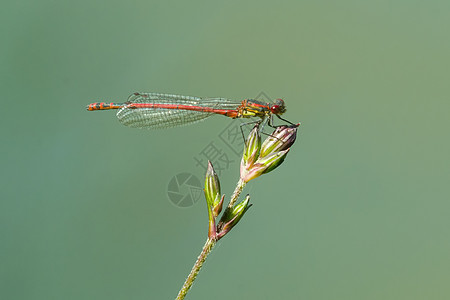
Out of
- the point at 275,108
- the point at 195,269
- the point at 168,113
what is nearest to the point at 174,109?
the point at 168,113

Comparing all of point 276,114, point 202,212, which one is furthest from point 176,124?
point 202,212

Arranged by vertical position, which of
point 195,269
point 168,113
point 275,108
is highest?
point 168,113

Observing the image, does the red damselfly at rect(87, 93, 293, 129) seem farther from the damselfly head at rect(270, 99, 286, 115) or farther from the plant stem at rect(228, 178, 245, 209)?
the plant stem at rect(228, 178, 245, 209)

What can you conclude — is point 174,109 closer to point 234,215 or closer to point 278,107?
point 278,107

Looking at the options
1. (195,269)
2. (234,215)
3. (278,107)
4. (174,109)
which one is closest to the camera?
(195,269)

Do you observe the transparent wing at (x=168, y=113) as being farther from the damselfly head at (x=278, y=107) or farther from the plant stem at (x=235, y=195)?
the plant stem at (x=235, y=195)

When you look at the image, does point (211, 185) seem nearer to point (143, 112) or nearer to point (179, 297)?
point (179, 297)

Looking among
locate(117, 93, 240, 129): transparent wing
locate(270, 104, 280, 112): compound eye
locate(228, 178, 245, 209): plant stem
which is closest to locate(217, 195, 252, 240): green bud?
locate(228, 178, 245, 209): plant stem

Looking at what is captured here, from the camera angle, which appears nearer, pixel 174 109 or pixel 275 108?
pixel 275 108

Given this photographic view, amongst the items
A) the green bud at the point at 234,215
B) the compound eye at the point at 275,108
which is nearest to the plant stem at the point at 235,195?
the green bud at the point at 234,215
